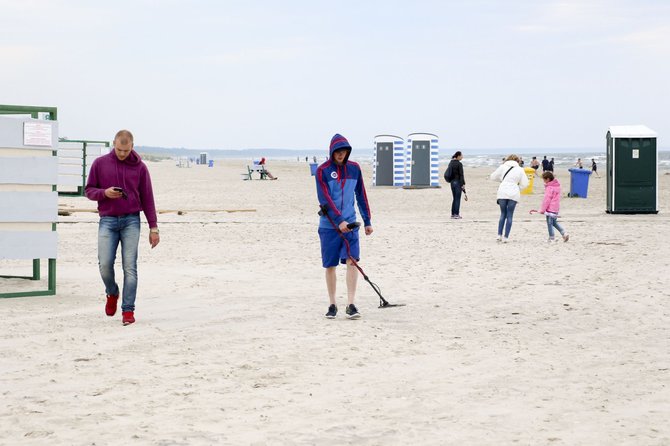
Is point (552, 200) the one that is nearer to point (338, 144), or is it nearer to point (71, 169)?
point (338, 144)

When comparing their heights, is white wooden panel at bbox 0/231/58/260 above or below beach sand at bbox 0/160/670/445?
above

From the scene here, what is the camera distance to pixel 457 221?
65.3 ft

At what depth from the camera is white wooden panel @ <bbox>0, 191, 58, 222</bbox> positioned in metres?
9.45

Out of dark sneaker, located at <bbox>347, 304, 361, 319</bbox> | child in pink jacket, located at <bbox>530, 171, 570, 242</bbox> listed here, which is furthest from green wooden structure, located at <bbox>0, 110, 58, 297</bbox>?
child in pink jacket, located at <bbox>530, 171, 570, 242</bbox>

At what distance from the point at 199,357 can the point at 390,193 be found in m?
26.3

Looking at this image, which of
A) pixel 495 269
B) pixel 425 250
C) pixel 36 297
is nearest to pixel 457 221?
pixel 425 250

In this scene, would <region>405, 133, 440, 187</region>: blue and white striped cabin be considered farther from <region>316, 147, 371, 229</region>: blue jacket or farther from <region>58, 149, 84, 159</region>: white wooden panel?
<region>316, 147, 371, 229</region>: blue jacket

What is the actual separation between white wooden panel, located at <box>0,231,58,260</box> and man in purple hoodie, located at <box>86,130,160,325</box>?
1.67m

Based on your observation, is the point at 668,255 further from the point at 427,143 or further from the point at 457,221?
→ the point at 427,143

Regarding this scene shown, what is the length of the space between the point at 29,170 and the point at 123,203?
197 cm

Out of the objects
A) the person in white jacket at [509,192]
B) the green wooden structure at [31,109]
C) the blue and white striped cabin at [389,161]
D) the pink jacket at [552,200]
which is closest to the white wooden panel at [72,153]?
the blue and white striped cabin at [389,161]

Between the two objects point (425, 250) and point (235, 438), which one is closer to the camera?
point (235, 438)

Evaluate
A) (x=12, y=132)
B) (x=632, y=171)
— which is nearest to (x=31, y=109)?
(x=12, y=132)

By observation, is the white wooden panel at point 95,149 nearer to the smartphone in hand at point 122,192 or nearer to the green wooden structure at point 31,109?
the green wooden structure at point 31,109
